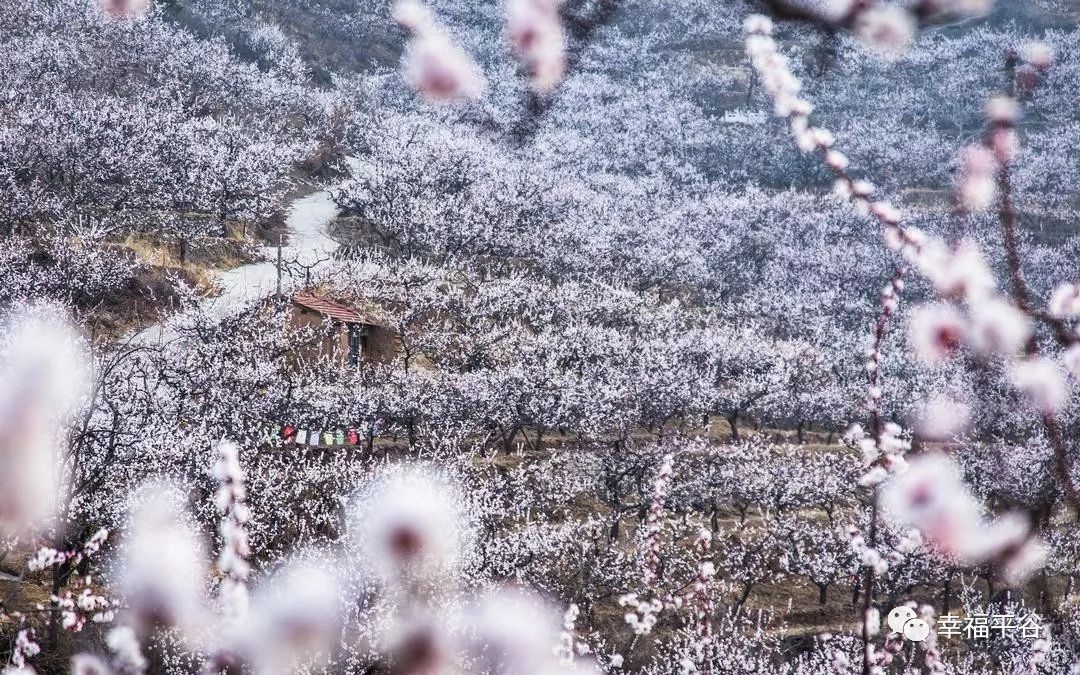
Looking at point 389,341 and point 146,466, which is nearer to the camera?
point 146,466

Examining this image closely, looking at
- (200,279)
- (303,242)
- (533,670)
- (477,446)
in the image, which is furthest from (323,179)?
(533,670)

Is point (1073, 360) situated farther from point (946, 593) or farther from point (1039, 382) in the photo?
point (946, 593)

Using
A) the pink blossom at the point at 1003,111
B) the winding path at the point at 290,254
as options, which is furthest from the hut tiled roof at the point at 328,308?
the pink blossom at the point at 1003,111

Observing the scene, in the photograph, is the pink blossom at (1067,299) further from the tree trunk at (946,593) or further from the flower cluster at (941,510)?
the tree trunk at (946,593)

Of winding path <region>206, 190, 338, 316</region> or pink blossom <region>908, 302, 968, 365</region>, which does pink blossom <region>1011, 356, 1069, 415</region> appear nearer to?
pink blossom <region>908, 302, 968, 365</region>

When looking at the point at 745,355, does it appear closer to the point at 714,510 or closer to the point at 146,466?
the point at 714,510
